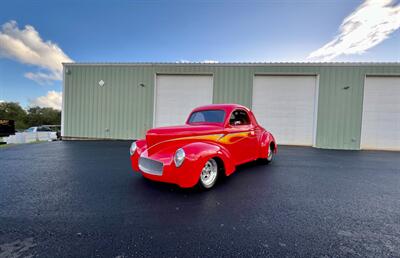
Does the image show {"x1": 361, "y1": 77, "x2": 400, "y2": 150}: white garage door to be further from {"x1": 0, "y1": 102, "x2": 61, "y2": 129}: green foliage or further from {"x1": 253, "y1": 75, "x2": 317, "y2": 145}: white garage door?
{"x1": 0, "y1": 102, "x2": 61, "y2": 129}: green foliage

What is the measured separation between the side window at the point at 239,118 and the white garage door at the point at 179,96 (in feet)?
17.6

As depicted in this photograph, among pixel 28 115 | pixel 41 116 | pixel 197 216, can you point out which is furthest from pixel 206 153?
pixel 28 115

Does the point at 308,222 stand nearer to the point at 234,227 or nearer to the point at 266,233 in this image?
the point at 266,233

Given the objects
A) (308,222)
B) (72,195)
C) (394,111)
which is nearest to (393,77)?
(394,111)

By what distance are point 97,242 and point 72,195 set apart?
4.84 feet

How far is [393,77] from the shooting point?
328 inches

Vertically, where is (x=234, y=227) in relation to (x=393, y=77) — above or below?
below

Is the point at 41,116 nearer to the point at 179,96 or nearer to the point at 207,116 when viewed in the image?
the point at 179,96

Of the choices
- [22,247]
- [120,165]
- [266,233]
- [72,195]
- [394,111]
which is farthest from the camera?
[394,111]

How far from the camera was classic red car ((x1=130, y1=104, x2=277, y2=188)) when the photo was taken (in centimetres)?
268

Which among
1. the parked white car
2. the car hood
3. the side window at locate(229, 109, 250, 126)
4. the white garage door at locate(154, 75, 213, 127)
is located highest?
the white garage door at locate(154, 75, 213, 127)

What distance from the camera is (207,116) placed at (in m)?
3.90

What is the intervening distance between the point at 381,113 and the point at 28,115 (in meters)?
83.8

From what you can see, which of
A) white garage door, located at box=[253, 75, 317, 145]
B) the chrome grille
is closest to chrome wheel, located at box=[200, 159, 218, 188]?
the chrome grille
